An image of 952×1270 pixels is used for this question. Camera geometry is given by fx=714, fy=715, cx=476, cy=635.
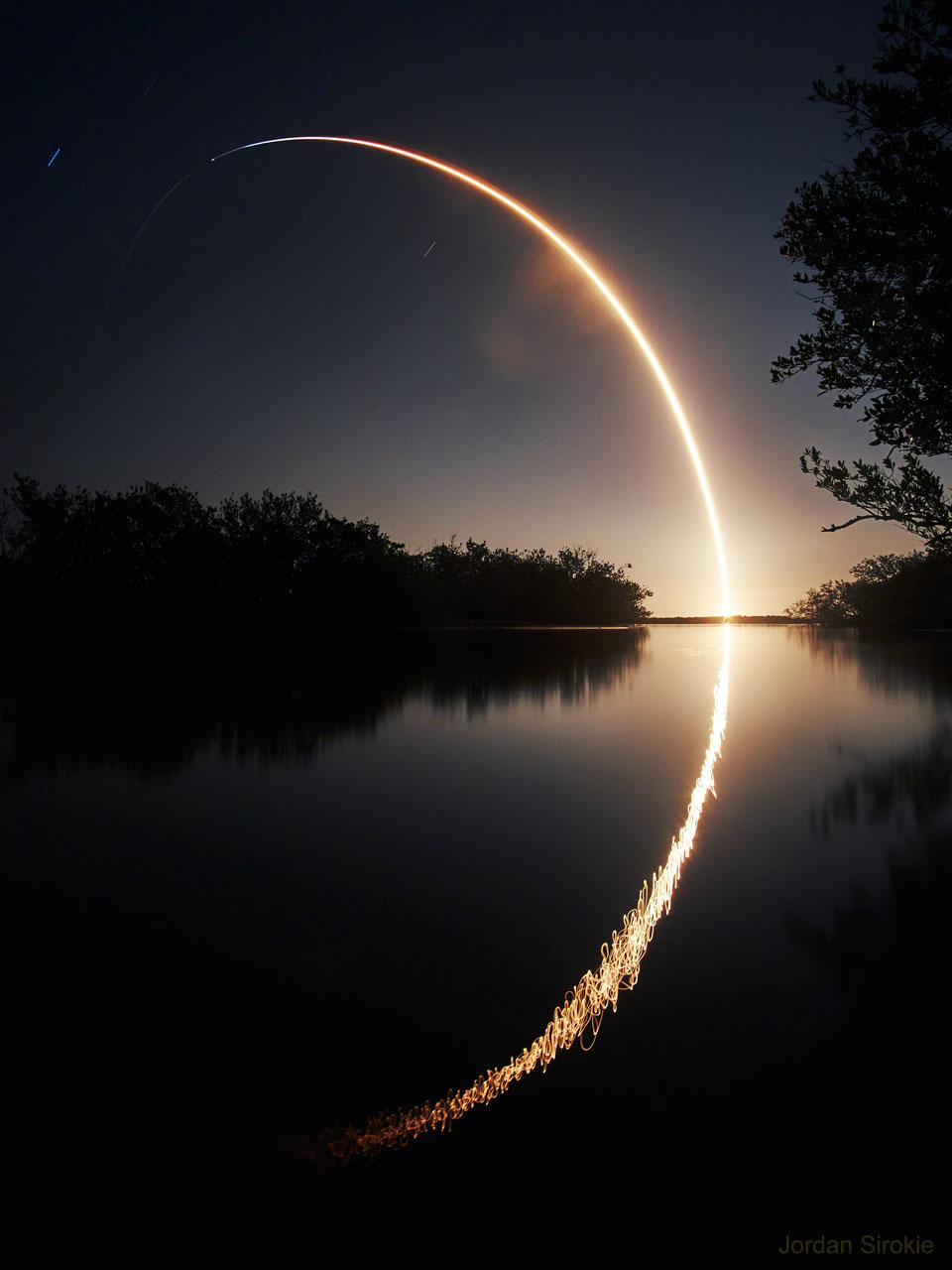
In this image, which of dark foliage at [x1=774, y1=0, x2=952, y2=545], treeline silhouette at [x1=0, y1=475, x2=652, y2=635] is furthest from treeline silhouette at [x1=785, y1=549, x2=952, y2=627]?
treeline silhouette at [x1=0, y1=475, x2=652, y2=635]

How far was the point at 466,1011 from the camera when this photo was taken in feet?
8.25

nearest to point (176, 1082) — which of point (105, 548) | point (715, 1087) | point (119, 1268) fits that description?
point (119, 1268)

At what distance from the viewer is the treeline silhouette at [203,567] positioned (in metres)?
48.2

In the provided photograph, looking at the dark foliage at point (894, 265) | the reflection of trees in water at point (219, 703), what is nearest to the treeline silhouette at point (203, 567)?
the reflection of trees in water at point (219, 703)

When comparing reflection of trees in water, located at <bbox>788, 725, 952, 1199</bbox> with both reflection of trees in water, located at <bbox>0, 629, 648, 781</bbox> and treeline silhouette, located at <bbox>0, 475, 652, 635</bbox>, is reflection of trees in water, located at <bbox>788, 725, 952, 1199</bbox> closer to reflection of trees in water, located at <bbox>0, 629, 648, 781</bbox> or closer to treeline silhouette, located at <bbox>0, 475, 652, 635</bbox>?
reflection of trees in water, located at <bbox>0, 629, 648, 781</bbox>

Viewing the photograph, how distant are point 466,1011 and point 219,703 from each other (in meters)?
10.6

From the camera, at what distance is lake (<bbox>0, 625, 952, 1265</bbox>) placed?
169cm

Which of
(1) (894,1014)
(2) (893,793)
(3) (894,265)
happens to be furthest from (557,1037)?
(3) (894,265)

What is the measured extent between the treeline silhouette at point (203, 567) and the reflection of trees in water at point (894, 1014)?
147 feet

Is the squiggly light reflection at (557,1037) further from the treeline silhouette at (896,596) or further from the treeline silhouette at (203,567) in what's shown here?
the treeline silhouette at (203,567)

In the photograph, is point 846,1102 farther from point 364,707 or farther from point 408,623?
point 408,623

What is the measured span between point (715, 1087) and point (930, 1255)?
22.9 inches

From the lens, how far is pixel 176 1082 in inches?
83.8

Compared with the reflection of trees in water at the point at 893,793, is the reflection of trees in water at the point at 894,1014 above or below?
above
